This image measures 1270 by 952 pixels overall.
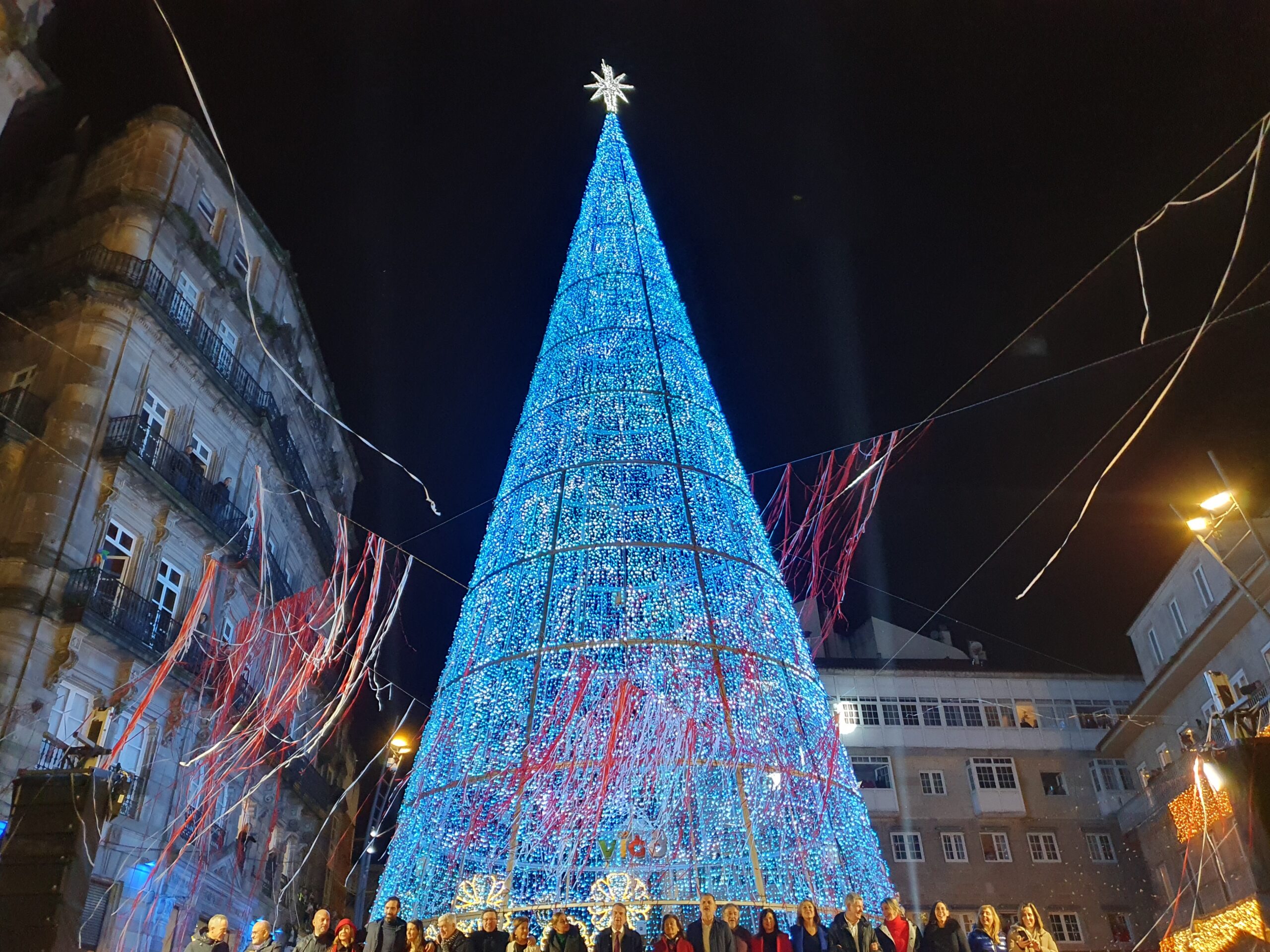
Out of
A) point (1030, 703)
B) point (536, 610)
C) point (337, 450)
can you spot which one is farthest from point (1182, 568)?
point (337, 450)

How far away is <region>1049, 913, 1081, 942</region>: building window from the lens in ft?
91.9

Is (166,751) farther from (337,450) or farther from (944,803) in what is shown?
(944,803)

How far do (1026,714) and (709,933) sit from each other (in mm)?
28485

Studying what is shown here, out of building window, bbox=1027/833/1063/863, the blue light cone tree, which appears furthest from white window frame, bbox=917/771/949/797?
the blue light cone tree

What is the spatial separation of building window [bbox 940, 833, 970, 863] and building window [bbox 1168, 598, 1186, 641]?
9422mm

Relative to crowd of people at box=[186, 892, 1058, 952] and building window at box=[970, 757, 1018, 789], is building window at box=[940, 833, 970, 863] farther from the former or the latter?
crowd of people at box=[186, 892, 1058, 952]

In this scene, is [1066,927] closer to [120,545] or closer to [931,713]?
[931,713]

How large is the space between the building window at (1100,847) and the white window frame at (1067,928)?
7.07ft

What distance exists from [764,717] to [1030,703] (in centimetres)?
2721

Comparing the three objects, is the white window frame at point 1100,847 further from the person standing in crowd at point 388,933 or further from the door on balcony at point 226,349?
the door on balcony at point 226,349

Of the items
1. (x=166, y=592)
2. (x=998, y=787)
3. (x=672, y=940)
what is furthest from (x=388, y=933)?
(x=998, y=787)

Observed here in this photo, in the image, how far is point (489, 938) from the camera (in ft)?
26.7

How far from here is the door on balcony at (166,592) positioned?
17.6 meters

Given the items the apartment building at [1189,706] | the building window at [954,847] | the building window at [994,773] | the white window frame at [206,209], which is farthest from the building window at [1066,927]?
the white window frame at [206,209]
